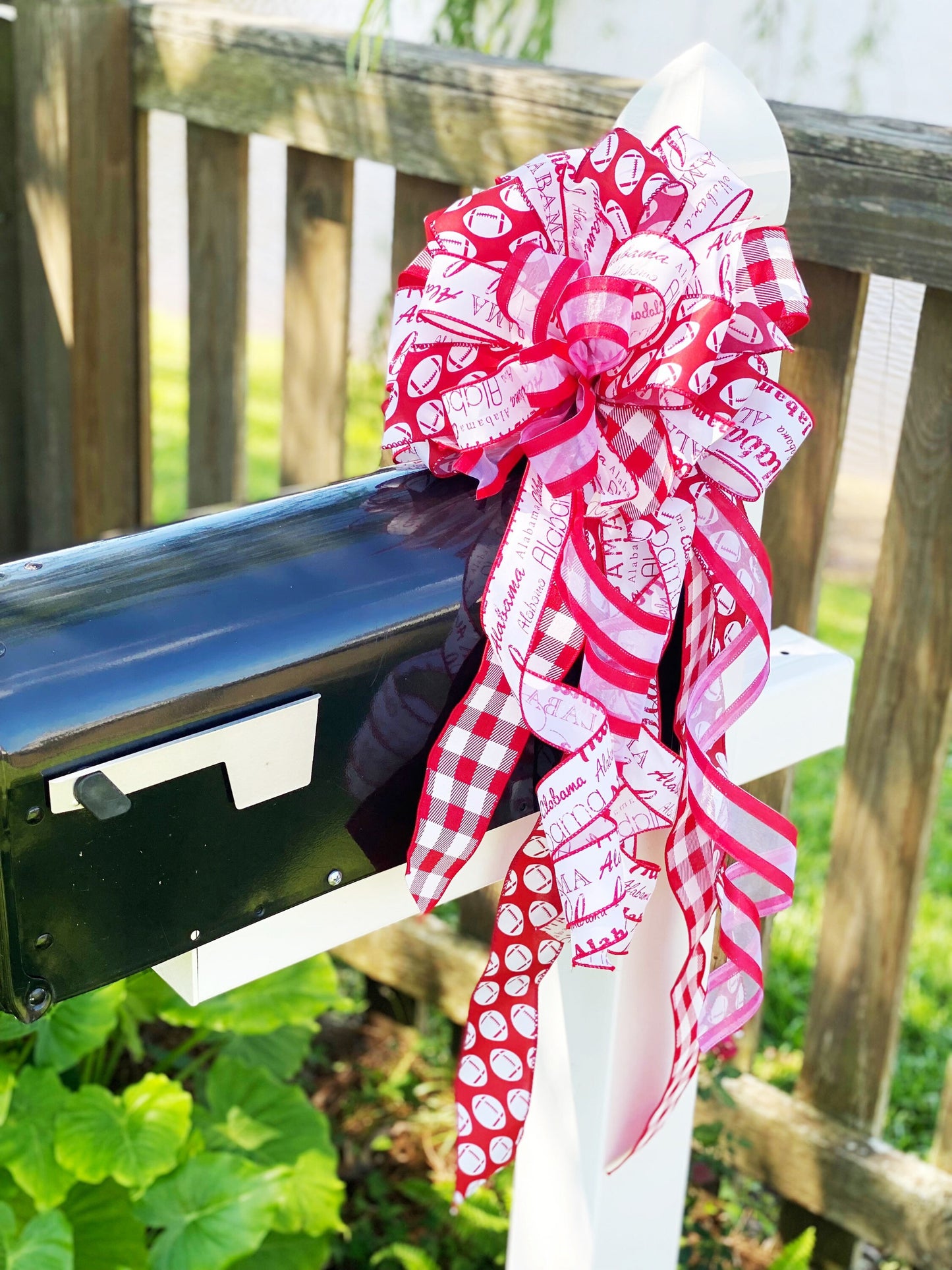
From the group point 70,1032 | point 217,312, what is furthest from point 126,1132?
point 217,312

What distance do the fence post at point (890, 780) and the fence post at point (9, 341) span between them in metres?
1.45

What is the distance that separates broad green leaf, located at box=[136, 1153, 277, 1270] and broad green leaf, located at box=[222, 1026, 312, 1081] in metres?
0.30

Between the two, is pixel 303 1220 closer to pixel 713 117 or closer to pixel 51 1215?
pixel 51 1215

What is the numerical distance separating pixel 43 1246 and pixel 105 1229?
0.20m

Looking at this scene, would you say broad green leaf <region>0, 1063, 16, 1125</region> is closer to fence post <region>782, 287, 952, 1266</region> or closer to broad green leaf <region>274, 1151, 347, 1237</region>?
broad green leaf <region>274, 1151, 347, 1237</region>

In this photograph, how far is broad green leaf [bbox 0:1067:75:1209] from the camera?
1422 millimetres

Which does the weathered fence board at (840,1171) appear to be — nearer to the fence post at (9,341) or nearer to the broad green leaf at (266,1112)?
A: the broad green leaf at (266,1112)

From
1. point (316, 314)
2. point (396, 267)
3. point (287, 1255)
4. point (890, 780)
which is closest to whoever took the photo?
point (890, 780)

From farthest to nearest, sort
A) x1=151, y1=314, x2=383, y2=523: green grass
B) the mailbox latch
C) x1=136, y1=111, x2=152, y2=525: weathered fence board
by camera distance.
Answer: x1=151, y1=314, x2=383, y2=523: green grass, x1=136, y1=111, x2=152, y2=525: weathered fence board, the mailbox latch

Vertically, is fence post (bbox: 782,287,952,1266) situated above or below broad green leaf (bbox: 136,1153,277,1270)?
above

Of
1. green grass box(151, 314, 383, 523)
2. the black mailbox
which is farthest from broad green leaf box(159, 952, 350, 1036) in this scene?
green grass box(151, 314, 383, 523)

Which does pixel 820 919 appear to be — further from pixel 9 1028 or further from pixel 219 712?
pixel 219 712

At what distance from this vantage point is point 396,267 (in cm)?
179

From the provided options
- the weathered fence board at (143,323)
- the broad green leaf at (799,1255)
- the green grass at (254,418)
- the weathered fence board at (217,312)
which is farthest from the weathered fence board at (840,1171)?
the green grass at (254,418)
